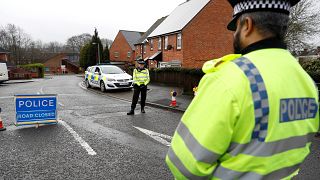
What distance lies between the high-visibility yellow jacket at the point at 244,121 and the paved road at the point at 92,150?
9.76ft

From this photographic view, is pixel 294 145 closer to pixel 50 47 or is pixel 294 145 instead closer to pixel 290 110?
pixel 290 110

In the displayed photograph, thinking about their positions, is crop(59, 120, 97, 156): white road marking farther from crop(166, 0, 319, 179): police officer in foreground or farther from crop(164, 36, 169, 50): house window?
crop(164, 36, 169, 50): house window

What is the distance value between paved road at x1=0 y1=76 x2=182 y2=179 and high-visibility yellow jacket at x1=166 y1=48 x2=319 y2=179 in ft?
9.77

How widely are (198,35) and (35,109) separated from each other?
875 inches

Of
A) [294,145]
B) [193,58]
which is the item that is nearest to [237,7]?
[294,145]

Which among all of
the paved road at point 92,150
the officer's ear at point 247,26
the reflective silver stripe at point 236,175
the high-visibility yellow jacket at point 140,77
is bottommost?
the paved road at point 92,150

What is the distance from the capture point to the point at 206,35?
1102 inches

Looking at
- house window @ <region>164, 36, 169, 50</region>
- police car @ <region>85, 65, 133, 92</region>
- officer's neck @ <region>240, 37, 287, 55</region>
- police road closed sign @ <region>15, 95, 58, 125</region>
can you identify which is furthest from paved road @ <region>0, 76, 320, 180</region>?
house window @ <region>164, 36, 169, 50</region>

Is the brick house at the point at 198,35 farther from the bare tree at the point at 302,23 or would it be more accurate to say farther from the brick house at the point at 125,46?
the brick house at the point at 125,46

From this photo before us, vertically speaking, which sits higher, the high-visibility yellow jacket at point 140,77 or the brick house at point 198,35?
the brick house at point 198,35

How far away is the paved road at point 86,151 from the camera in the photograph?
14.0ft

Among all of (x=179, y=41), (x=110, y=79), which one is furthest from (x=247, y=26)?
(x=179, y=41)

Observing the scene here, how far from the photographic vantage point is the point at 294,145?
138cm

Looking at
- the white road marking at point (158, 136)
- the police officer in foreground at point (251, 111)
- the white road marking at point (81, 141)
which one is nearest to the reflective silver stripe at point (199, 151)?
the police officer in foreground at point (251, 111)
